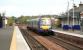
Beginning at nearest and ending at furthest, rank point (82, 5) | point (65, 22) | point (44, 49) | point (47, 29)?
point (44, 49)
point (47, 29)
point (65, 22)
point (82, 5)

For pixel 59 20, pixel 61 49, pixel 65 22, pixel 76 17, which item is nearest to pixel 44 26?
pixel 61 49

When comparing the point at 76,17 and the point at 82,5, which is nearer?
the point at 76,17

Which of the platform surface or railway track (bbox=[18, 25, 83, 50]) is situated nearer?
the platform surface

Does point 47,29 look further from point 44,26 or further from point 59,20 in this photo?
point 59,20

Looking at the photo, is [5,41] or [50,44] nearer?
[50,44]

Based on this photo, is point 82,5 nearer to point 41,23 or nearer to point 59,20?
point 59,20

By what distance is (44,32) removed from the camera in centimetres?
4531

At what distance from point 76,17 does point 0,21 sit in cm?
2384

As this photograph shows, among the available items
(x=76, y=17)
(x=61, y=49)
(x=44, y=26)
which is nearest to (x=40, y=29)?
(x=44, y=26)

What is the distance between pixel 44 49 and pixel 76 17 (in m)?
59.7

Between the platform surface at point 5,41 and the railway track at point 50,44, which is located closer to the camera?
the platform surface at point 5,41

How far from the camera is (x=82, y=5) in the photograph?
313ft

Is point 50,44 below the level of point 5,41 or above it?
below

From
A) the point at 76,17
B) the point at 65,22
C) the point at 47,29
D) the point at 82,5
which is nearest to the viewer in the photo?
the point at 47,29
